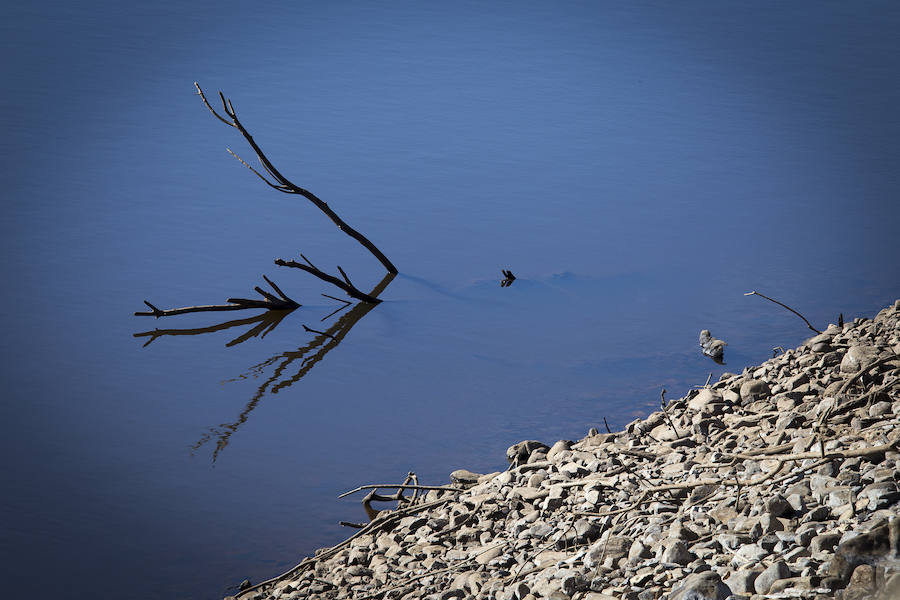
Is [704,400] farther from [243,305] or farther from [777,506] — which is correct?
[243,305]

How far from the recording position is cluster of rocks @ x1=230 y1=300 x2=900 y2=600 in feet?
7.81

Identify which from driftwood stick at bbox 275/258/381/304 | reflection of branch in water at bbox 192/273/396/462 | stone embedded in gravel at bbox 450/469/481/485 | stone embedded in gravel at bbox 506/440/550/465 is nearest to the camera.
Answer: stone embedded in gravel at bbox 450/469/481/485

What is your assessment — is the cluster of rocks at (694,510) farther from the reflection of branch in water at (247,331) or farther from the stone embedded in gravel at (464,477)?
the reflection of branch in water at (247,331)

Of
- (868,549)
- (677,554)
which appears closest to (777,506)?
(677,554)

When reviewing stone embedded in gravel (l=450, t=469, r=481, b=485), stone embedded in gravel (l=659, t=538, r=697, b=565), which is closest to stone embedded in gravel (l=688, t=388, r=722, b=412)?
stone embedded in gravel (l=450, t=469, r=481, b=485)

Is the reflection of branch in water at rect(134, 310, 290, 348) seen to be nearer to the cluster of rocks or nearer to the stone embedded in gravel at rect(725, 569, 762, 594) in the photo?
the cluster of rocks

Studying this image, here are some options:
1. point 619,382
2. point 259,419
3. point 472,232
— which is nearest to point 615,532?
point 619,382

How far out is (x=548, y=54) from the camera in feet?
47.6

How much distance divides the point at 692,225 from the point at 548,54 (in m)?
7.00

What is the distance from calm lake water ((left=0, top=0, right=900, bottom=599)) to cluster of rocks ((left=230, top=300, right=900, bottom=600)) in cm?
67

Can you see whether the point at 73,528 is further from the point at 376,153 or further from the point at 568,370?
the point at 376,153

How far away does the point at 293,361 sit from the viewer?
6.41 m

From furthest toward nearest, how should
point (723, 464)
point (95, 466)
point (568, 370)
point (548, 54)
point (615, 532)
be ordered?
point (548, 54) → point (568, 370) → point (95, 466) → point (723, 464) → point (615, 532)

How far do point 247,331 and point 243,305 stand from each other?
21 centimetres
